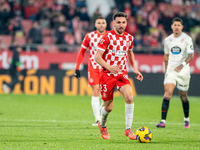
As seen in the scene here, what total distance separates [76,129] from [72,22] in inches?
514

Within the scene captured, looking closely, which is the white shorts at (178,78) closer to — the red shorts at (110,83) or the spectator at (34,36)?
the red shorts at (110,83)

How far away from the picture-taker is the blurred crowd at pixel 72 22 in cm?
1906

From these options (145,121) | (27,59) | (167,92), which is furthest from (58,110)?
(27,59)

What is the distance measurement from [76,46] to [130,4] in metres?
6.01

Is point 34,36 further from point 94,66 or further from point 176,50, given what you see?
point 176,50

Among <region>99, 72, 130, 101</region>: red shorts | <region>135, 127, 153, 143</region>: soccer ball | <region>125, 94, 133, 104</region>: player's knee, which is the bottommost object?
<region>135, 127, 153, 143</region>: soccer ball

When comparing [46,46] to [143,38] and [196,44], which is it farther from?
[196,44]

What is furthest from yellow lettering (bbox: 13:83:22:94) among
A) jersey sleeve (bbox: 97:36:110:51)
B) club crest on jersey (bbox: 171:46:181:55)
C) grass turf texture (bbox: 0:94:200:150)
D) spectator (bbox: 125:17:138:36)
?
jersey sleeve (bbox: 97:36:110:51)

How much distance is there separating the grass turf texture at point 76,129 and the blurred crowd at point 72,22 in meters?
6.36

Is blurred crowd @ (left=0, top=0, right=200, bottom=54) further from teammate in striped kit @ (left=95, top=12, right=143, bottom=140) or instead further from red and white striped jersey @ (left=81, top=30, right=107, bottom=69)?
teammate in striped kit @ (left=95, top=12, right=143, bottom=140)

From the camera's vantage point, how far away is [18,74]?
17.3m

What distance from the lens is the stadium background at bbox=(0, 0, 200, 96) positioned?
1742 centimetres

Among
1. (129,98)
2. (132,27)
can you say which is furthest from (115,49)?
(132,27)

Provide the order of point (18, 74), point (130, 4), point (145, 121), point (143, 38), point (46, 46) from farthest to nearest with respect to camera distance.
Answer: point (130, 4) → point (143, 38) → point (46, 46) → point (18, 74) → point (145, 121)
